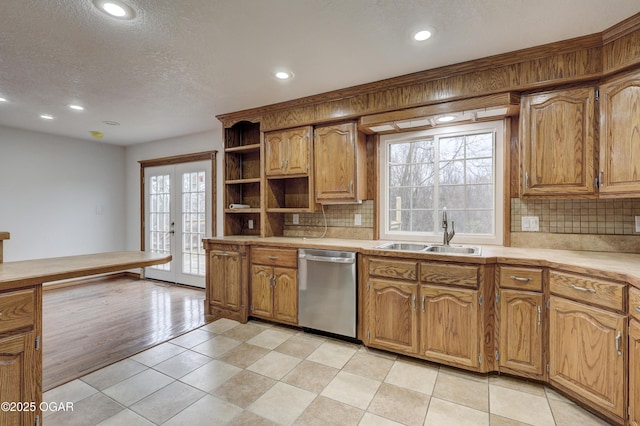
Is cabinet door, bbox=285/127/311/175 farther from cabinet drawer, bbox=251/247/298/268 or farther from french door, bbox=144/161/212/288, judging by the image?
french door, bbox=144/161/212/288

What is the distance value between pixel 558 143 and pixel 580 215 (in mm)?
659

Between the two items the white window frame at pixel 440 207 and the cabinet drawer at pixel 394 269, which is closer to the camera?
the cabinet drawer at pixel 394 269

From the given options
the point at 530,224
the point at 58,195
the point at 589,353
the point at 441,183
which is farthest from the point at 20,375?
the point at 58,195

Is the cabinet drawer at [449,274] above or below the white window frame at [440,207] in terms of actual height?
below

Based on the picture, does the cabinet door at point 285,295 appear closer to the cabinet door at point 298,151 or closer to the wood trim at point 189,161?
the cabinet door at point 298,151

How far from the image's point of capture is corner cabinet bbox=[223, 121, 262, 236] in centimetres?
388

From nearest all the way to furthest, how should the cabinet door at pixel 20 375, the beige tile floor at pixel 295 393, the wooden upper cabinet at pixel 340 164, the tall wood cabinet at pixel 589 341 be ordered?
the cabinet door at pixel 20 375 → the tall wood cabinet at pixel 589 341 → the beige tile floor at pixel 295 393 → the wooden upper cabinet at pixel 340 164

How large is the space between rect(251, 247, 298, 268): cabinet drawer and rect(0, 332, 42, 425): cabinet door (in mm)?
1871

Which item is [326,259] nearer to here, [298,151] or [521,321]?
[298,151]

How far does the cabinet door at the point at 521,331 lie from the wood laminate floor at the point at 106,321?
2.87 meters

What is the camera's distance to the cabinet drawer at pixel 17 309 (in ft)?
4.75

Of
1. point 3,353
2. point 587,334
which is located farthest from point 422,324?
point 3,353

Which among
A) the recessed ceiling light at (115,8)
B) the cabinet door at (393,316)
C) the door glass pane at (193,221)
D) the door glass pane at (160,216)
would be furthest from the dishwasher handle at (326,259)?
the door glass pane at (160,216)

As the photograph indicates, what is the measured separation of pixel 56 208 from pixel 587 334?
6.61 m
